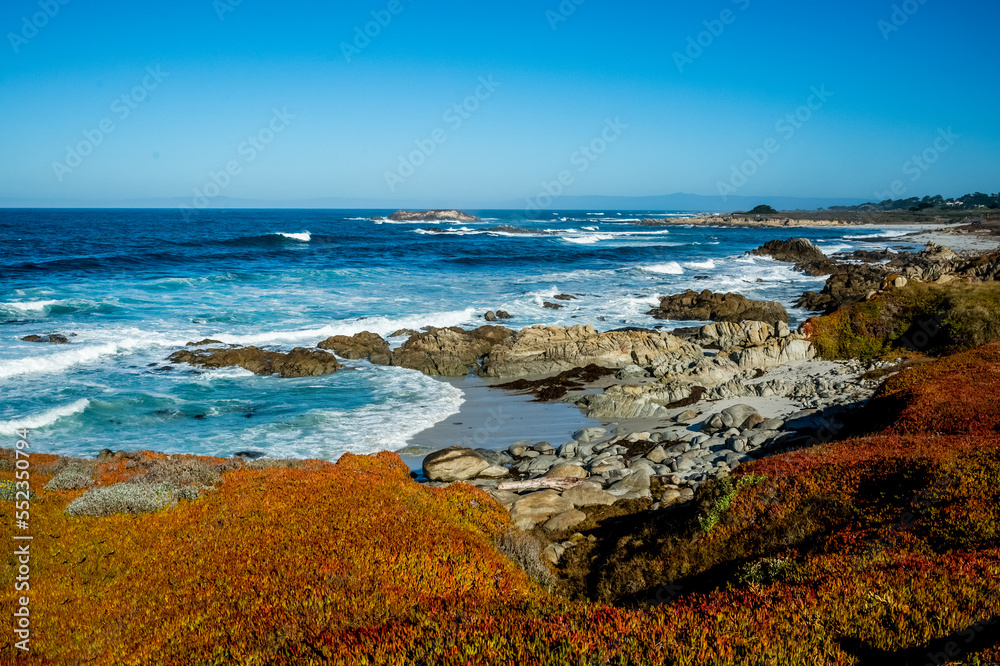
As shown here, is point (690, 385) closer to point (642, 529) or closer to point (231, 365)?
point (642, 529)

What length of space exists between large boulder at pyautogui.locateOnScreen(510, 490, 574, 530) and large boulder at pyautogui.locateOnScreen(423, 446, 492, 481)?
2099 millimetres

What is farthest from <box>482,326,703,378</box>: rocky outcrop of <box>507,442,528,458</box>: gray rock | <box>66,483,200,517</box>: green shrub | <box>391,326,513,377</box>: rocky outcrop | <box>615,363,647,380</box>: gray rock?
<box>66,483,200,517</box>: green shrub

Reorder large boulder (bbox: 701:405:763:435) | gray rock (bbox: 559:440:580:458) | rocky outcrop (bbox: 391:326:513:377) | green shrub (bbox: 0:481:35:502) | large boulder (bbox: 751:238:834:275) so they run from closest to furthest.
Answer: green shrub (bbox: 0:481:35:502) < gray rock (bbox: 559:440:580:458) < large boulder (bbox: 701:405:763:435) < rocky outcrop (bbox: 391:326:513:377) < large boulder (bbox: 751:238:834:275)

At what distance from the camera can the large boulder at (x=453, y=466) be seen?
12805 millimetres

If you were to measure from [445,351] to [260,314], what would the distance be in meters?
15.1

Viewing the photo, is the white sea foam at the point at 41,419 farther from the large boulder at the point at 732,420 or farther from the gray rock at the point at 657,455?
the large boulder at the point at 732,420

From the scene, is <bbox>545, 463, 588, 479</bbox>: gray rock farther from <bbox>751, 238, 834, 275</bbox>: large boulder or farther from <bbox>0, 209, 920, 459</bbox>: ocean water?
<bbox>751, 238, 834, 275</bbox>: large boulder

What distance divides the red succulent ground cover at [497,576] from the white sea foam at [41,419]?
8.59 m

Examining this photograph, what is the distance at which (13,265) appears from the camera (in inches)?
1966

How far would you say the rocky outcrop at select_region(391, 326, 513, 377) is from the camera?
2370 cm

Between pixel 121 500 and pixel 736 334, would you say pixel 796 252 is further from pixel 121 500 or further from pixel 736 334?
pixel 121 500

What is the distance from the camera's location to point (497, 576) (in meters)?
6.85

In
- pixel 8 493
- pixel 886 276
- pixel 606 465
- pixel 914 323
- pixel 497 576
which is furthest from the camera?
pixel 886 276

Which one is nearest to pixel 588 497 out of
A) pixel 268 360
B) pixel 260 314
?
pixel 268 360
